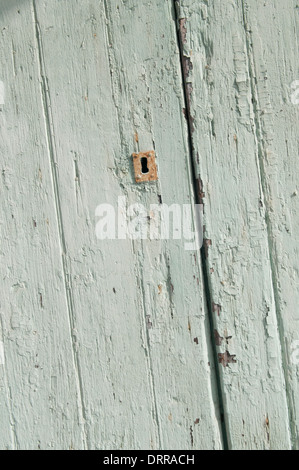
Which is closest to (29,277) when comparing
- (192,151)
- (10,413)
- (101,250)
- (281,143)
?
(101,250)

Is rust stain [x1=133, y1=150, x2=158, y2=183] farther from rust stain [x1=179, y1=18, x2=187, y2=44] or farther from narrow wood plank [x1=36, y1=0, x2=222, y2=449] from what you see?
rust stain [x1=179, y1=18, x2=187, y2=44]

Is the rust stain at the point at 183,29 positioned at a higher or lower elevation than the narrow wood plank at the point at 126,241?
higher

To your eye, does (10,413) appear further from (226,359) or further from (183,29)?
(183,29)

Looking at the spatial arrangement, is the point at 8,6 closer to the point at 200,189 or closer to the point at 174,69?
the point at 174,69

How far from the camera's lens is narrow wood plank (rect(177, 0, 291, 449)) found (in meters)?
0.84

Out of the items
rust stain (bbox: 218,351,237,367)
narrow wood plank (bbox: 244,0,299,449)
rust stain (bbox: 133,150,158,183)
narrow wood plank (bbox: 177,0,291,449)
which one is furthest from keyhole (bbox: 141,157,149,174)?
rust stain (bbox: 218,351,237,367)

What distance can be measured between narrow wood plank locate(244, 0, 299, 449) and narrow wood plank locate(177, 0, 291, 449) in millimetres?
14

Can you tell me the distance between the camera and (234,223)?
0.86 metres

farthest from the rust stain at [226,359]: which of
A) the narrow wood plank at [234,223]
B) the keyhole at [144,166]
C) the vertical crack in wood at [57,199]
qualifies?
the keyhole at [144,166]

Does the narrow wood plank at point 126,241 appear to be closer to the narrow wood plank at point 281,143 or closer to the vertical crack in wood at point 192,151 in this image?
the vertical crack in wood at point 192,151

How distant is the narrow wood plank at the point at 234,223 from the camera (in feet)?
2.76

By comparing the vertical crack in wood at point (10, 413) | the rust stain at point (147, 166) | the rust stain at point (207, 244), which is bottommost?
the vertical crack in wood at point (10, 413)

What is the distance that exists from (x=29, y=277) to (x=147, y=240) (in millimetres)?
258

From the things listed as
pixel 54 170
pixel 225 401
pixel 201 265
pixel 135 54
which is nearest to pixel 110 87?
pixel 135 54
